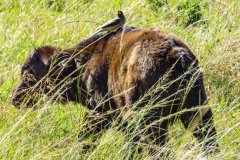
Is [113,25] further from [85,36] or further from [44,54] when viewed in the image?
[85,36]

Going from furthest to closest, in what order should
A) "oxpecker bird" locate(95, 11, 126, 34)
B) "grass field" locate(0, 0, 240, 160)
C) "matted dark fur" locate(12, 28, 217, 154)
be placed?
1. "oxpecker bird" locate(95, 11, 126, 34)
2. "matted dark fur" locate(12, 28, 217, 154)
3. "grass field" locate(0, 0, 240, 160)

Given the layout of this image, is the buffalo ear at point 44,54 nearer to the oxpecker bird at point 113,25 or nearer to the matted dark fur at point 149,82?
the matted dark fur at point 149,82

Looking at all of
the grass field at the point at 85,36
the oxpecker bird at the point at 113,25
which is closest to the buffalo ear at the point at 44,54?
the grass field at the point at 85,36

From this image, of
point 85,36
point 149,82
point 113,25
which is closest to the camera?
point 149,82

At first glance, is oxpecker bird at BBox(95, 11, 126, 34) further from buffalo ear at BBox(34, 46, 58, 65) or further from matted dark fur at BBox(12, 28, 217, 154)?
buffalo ear at BBox(34, 46, 58, 65)

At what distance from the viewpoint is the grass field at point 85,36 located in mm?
5172

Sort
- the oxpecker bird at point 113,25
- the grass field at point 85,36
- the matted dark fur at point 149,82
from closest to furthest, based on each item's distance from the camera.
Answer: the grass field at point 85,36, the matted dark fur at point 149,82, the oxpecker bird at point 113,25

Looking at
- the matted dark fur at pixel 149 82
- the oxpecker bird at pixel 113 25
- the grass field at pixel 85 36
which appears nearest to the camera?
the grass field at pixel 85 36

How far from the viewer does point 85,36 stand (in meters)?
8.18

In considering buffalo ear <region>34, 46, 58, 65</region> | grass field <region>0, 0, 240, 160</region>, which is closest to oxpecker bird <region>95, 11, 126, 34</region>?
grass field <region>0, 0, 240, 160</region>

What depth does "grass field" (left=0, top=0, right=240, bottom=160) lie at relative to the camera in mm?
5172

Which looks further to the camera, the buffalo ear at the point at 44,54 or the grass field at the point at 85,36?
the buffalo ear at the point at 44,54

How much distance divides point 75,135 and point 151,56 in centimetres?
94

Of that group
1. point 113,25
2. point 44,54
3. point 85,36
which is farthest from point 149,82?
point 85,36
